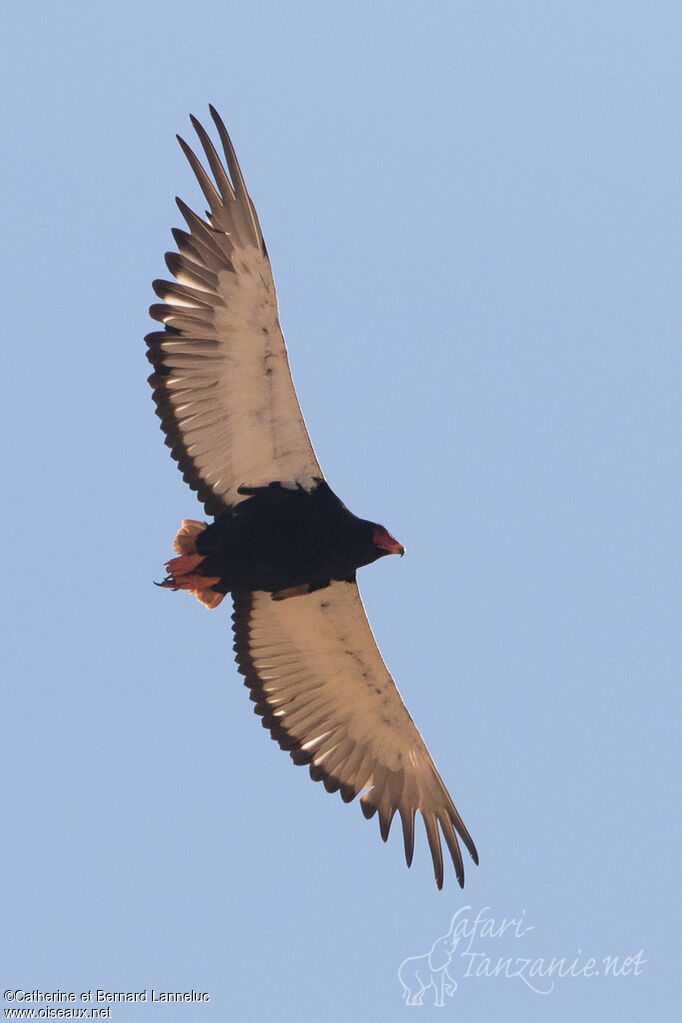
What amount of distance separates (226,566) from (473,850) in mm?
4238

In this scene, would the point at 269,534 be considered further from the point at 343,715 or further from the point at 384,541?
the point at 343,715

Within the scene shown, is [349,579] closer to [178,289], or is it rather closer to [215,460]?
[215,460]

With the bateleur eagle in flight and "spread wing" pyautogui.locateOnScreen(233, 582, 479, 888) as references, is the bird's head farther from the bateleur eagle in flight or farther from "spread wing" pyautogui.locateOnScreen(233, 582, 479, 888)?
"spread wing" pyautogui.locateOnScreen(233, 582, 479, 888)

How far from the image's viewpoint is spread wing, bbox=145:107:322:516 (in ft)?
48.7

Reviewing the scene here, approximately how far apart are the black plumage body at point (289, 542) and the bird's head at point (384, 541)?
22 mm

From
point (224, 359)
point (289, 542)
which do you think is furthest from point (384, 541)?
point (224, 359)

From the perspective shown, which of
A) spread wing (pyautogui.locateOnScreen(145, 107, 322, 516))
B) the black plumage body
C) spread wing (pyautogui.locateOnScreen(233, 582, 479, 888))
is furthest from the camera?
spread wing (pyautogui.locateOnScreen(233, 582, 479, 888))

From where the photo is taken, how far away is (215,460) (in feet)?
51.6

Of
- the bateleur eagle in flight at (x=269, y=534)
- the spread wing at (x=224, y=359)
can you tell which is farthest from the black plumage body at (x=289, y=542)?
the spread wing at (x=224, y=359)

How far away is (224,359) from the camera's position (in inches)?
599

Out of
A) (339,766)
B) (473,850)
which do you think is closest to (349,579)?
(339,766)

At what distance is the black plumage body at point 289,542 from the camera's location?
49.8 feet

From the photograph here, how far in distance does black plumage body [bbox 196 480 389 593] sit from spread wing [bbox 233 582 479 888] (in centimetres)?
109

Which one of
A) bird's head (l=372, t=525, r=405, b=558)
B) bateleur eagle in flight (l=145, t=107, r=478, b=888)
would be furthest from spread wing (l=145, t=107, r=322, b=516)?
bird's head (l=372, t=525, r=405, b=558)
